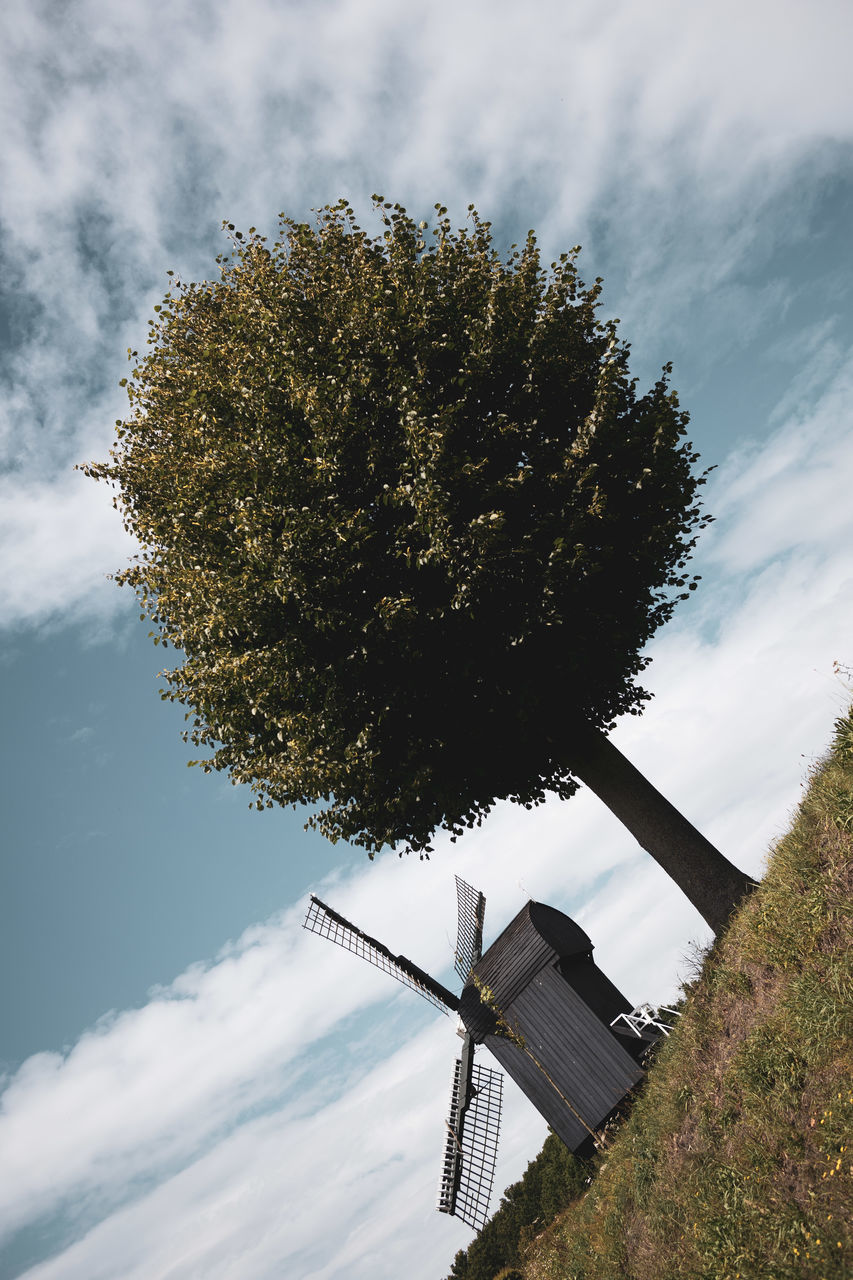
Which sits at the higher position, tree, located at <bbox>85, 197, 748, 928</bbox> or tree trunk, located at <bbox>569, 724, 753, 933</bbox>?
tree, located at <bbox>85, 197, 748, 928</bbox>

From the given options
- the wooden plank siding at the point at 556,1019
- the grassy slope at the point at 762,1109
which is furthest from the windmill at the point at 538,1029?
the grassy slope at the point at 762,1109

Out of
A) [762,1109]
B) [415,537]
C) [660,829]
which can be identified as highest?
[415,537]

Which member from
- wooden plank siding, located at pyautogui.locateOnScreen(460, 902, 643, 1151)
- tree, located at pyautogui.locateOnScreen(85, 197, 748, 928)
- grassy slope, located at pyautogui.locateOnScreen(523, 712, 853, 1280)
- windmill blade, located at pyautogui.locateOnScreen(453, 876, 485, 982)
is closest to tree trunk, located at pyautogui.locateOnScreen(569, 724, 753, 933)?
tree, located at pyautogui.locateOnScreen(85, 197, 748, 928)

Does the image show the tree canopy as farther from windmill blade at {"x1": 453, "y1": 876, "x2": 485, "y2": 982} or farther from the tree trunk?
windmill blade at {"x1": 453, "y1": 876, "x2": 485, "y2": 982}

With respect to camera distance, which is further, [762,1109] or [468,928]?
[468,928]

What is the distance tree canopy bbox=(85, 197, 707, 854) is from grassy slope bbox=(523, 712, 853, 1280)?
20.0 feet

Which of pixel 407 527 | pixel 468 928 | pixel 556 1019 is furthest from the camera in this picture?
pixel 468 928

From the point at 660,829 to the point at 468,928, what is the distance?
11.7 m

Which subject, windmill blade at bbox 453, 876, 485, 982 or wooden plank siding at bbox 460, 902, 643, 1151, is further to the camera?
windmill blade at bbox 453, 876, 485, 982

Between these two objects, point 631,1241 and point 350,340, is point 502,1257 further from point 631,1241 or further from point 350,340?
point 350,340

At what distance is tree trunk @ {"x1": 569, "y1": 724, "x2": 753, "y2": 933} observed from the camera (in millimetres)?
16250

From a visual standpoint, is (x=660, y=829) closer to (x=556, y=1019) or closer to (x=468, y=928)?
(x=556, y=1019)

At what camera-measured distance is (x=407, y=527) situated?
1522 centimetres

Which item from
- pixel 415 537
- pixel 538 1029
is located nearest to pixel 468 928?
pixel 538 1029
